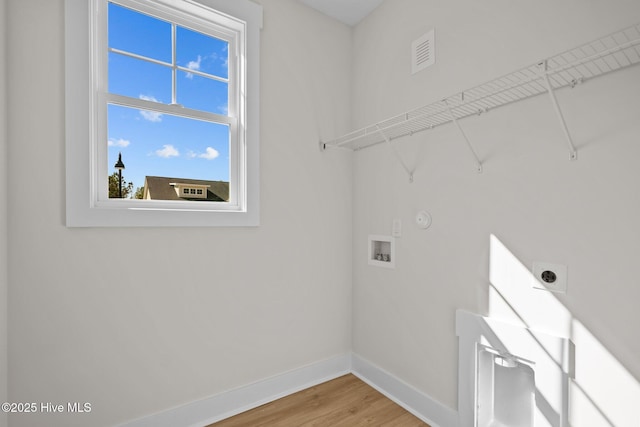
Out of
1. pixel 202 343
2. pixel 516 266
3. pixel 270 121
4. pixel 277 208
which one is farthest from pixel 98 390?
pixel 516 266

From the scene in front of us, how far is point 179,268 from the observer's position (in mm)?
1683

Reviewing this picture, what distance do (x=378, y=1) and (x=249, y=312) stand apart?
219 cm

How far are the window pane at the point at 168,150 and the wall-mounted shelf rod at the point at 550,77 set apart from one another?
1.12m

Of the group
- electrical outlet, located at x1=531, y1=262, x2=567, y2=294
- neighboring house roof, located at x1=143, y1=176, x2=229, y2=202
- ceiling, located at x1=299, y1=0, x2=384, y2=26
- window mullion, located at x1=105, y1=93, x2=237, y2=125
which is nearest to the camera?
electrical outlet, located at x1=531, y1=262, x2=567, y2=294

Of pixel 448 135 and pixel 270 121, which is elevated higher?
pixel 270 121

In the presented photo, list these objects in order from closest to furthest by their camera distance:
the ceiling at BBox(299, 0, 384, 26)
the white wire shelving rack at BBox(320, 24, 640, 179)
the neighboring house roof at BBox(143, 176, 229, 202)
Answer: the white wire shelving rack at BBox(320, 24, 640, 179)
the neighboring house roof at BBox(143, 176, 229, 202)
the ceiling at BBox(299, 0, 384, 26)

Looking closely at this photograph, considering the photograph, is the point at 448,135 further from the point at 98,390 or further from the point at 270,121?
the point at 98,390

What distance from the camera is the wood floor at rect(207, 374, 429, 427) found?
5.67 ft

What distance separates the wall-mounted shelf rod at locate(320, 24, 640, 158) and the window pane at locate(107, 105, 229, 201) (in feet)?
3.66

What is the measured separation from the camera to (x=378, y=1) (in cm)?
208

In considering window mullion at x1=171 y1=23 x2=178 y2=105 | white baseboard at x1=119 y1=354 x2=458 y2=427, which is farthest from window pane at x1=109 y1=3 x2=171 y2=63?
white baseboard at x1=119 y1=354 x2=458 y2=427

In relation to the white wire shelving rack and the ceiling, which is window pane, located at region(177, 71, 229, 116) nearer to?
the ceiling

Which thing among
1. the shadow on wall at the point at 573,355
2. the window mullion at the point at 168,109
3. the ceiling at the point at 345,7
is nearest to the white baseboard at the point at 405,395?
the shadow on wall at the point at 573,355

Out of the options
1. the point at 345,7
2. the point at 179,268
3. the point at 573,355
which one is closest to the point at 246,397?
the point at 179,268
